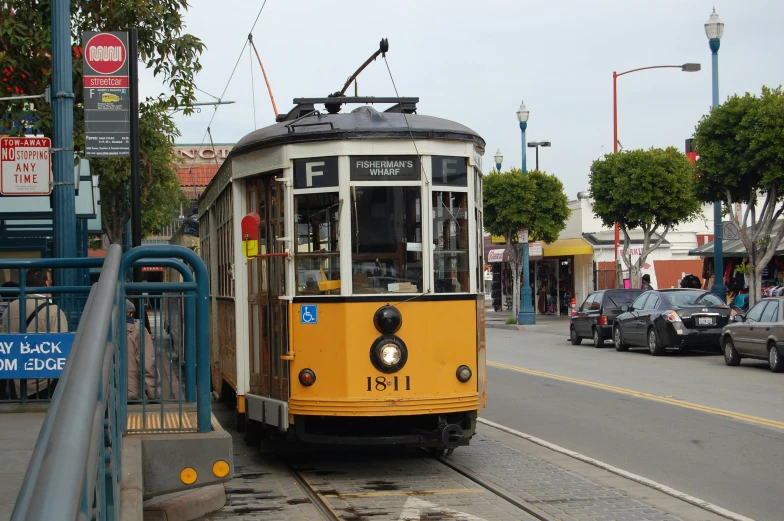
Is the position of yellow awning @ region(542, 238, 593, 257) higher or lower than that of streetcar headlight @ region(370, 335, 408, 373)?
higher

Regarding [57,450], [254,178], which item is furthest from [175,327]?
[57,450]

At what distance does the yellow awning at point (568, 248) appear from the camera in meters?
44.1

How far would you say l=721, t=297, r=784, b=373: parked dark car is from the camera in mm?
18281

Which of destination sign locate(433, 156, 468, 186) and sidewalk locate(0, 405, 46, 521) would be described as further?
destination sign locate(433, 156, 468, 186)

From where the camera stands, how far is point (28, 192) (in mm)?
10484

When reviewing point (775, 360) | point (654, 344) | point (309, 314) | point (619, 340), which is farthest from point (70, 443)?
point (619, 340)

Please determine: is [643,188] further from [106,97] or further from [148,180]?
[106,97]

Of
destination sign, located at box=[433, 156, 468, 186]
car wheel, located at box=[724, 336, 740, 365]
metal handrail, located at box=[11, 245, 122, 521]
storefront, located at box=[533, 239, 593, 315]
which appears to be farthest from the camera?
storefront, located at box=[533, 239, 593, 315]

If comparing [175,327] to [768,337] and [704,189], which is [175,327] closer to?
[768,337]

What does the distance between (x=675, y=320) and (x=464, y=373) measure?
49.2 ft

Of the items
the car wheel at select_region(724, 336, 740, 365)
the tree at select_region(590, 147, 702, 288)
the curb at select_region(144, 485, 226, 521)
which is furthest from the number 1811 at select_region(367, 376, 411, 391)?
the tree at select_region(590, 147, 702, 288)

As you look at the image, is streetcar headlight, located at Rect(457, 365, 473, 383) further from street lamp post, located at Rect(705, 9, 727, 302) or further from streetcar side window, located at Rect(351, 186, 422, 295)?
street lamp post, located at Rect(705, 9, 727, 302)

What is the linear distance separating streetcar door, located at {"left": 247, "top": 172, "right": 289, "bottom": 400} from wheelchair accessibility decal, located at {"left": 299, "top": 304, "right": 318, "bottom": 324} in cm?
18

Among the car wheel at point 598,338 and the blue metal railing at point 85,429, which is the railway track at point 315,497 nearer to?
the blue metal railing at point 85,429
